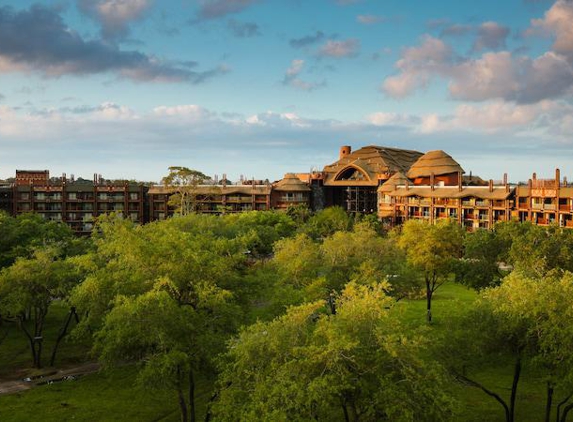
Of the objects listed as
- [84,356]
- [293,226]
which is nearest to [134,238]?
[84,356]

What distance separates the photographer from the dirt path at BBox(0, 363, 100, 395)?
141 feet

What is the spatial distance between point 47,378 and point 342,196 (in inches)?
4612

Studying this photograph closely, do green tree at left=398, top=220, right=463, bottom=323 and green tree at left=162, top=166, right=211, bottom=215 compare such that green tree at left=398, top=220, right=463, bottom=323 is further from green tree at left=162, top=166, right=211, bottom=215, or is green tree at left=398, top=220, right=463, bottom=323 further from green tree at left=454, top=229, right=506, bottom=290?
green tree at left=162, top=166, right=211, bottom=215

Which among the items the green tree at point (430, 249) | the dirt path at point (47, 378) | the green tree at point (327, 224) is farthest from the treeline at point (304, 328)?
the green tree at point (327, 224)

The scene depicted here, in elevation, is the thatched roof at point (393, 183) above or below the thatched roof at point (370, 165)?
below

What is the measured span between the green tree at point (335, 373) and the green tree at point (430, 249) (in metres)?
32.5

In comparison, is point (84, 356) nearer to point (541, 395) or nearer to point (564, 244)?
point (541, 395)

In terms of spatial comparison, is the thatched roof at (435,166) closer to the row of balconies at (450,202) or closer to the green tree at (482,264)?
the row of balconies at (450,202)

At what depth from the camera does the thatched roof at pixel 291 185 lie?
142 meters

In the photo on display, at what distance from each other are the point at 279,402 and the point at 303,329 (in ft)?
13.9

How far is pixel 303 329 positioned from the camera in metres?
25.6

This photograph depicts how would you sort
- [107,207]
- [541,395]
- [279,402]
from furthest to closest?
[107,207]
[541,395]
[279,402]

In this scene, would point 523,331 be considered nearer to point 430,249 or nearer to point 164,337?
point 164,337

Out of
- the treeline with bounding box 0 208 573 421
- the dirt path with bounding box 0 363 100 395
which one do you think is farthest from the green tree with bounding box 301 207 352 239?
the dirt path with bounding box 0 363 100 395
